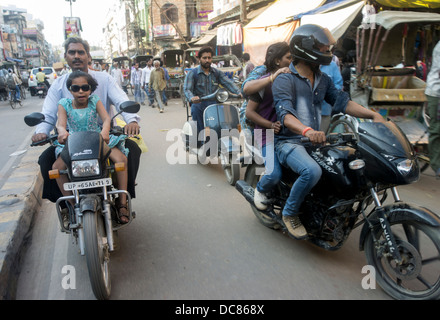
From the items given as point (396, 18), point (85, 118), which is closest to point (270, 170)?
point (85, 118)

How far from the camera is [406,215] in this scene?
2.13 metres

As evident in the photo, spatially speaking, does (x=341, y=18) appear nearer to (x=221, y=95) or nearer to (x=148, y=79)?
(x=221, y=95)

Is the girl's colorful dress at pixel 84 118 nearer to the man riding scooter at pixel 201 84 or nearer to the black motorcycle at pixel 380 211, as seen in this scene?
the black motorcycle at pixel 380 211

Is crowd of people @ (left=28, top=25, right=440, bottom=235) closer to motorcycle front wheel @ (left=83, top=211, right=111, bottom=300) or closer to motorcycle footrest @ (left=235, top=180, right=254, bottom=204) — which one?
motorcycle footrest @ (left=235, top=180, right=254, bottom=204)

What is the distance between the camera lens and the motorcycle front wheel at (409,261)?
2.10 m

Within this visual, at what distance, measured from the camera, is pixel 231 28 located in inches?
571

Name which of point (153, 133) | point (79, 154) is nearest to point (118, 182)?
point (79, 154)

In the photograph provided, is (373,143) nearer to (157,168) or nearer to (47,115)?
(47,115)

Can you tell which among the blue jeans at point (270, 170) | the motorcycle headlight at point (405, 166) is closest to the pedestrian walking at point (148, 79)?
the blue jeans at point (270, 170)

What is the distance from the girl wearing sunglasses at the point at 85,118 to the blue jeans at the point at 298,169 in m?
1.31

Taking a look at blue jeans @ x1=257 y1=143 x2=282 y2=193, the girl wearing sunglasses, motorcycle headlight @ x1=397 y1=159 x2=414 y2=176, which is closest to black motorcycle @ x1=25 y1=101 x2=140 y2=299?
the girl wearing sunglasses

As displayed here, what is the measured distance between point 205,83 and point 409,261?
4.16 m

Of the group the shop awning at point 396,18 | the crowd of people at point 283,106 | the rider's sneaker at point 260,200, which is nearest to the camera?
the crowd of people at point 283,106
